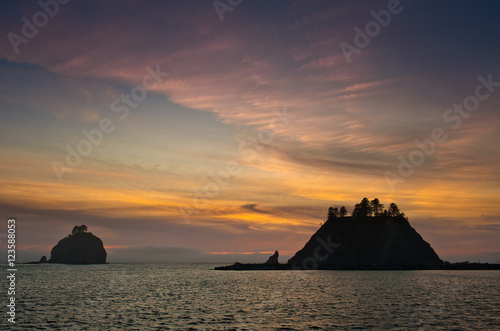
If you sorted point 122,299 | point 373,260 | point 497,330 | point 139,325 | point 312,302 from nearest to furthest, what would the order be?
point 497,330 < point 139,325 < point 312,302 < point 122,299 < point 373,260

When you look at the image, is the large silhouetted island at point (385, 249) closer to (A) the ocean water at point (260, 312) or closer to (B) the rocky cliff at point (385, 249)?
(B) the rocky cliff at point (385, 249)

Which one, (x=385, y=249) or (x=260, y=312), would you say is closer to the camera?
(x=260, y=312)

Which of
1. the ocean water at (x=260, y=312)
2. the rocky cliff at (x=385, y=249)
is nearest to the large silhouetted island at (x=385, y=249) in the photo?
the rocky cliff at (x=385, y=249)

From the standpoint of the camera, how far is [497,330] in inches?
1596

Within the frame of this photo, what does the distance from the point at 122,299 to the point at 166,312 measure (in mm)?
19481

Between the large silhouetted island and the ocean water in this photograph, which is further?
the large silhouetted island

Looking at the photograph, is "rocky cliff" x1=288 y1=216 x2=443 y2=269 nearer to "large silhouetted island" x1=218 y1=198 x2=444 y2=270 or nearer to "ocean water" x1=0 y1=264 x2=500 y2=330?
"large silhouetted island" x1=218 y1=198 x2=444 y2=270

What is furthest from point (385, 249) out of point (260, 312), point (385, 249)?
point (260, 312)

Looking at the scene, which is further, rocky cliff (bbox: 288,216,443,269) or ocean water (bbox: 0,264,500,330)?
rocky cliff (bbox: 288,216,443,269)

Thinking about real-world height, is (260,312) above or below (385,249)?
above

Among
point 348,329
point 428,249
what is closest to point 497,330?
point 348,329

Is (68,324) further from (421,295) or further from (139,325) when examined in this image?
(421,295)

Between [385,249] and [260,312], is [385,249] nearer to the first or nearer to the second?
[385,249]

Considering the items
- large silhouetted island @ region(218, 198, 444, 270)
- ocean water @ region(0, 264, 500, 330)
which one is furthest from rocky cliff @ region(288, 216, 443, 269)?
ocean water @ region(0, 264, 500, 330)
